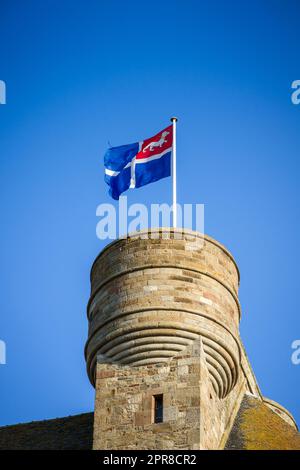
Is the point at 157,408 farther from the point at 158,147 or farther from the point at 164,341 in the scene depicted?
the point at 158,147

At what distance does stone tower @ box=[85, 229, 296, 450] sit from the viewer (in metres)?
33.0

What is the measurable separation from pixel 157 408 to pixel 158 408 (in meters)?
0.04

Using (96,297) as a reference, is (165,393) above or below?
below

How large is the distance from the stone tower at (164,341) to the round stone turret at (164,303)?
0.8 inches

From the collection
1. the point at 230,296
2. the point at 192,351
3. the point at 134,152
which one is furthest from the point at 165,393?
the point at 134,152

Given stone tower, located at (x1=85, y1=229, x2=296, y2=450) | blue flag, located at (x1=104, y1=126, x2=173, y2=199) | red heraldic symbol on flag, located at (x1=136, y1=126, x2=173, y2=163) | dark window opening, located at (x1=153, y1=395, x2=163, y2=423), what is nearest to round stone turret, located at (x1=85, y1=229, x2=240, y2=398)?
stone tower, located at (x1=85, y1=229, x2=296, y2=450)

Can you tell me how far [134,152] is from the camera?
125 ft

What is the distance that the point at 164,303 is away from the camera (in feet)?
112

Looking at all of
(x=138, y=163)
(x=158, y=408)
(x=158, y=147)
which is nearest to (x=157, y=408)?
(x=158, y=408)

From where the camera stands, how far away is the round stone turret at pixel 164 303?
34031 mm

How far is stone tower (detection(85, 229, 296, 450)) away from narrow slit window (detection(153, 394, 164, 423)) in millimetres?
20
